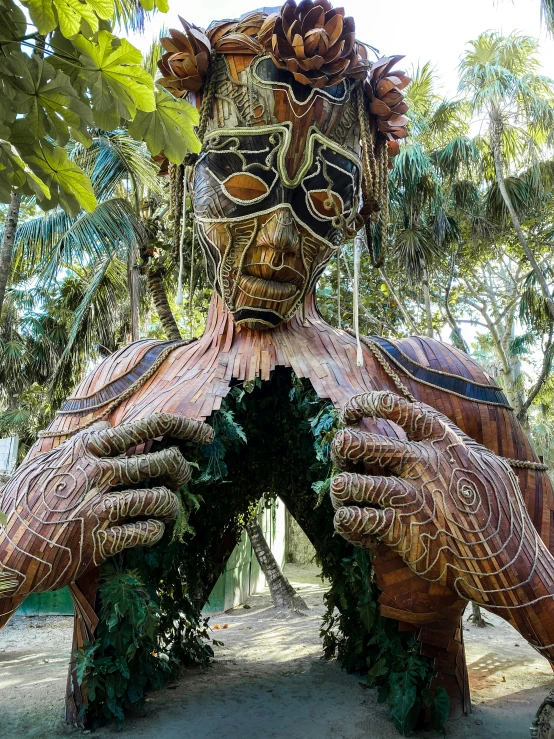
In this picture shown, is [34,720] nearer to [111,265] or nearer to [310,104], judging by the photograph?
[310,104]

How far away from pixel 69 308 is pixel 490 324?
6814 millimetres

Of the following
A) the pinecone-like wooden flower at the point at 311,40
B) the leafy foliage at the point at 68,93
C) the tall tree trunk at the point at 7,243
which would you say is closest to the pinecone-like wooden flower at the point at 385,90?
the pinecone-like wooden flower at the point at 311,40

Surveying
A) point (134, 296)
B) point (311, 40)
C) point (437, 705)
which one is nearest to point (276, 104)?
point (311, 40)

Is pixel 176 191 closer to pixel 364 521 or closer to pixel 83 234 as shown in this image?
pixel 364 521

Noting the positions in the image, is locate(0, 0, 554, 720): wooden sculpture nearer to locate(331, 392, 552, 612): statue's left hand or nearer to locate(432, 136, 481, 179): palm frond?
locate(331, 392, 552, 612): statue's left hand

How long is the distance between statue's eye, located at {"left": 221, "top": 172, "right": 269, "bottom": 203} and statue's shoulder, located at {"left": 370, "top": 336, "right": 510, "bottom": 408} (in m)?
1.25

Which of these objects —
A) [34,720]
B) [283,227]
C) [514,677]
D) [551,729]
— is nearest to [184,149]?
[283,227]

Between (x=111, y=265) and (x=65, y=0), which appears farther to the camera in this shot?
(x=111, y=265)

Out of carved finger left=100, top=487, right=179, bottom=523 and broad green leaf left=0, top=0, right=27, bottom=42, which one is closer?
broad green leaf left=0, top=0, right=27, bottom=42

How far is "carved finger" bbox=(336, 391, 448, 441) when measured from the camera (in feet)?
11.0

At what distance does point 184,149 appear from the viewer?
183 cm

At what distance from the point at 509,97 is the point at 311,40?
5.73m

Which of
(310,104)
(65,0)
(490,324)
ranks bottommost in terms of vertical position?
(65,0)

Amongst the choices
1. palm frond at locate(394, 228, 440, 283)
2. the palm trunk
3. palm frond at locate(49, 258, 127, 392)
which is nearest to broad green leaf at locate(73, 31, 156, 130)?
palm frond at locate(49, 258, 127, 392)
